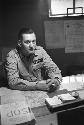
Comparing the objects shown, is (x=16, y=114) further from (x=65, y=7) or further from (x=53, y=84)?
(x=65, y=7)

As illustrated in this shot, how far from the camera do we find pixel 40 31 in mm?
2771

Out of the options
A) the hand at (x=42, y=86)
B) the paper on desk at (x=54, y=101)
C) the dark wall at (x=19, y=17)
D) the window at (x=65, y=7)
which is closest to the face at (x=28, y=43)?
the hand at (x=42, y=86)

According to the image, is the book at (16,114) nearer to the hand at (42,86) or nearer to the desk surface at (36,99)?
the desk surface at (36,99)

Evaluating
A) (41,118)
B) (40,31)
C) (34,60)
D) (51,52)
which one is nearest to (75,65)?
(51,52)

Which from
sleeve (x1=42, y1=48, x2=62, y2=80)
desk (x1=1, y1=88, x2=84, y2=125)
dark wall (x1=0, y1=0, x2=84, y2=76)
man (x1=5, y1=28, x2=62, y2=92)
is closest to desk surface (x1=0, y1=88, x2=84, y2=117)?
desk (x1=1, y1=88, x2=84, y2=125)

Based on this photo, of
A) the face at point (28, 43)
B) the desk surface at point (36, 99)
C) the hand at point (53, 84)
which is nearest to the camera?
the desk surface at point (36, 99)

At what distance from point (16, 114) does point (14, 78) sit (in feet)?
1.99

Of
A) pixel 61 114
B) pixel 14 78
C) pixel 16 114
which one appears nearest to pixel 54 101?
pixel 61 114

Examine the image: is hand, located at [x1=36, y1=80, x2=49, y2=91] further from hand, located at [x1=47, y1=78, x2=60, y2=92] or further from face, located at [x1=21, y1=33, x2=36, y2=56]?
face, located at [x1=21, y1=33, x2=36, y2=56]

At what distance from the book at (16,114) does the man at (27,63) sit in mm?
441

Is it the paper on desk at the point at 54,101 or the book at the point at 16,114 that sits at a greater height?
the paper on desk at the point at 54,101

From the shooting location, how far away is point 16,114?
3.49 feet

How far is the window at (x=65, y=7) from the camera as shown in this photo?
2.68 meters

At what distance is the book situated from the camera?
39.5 inches
